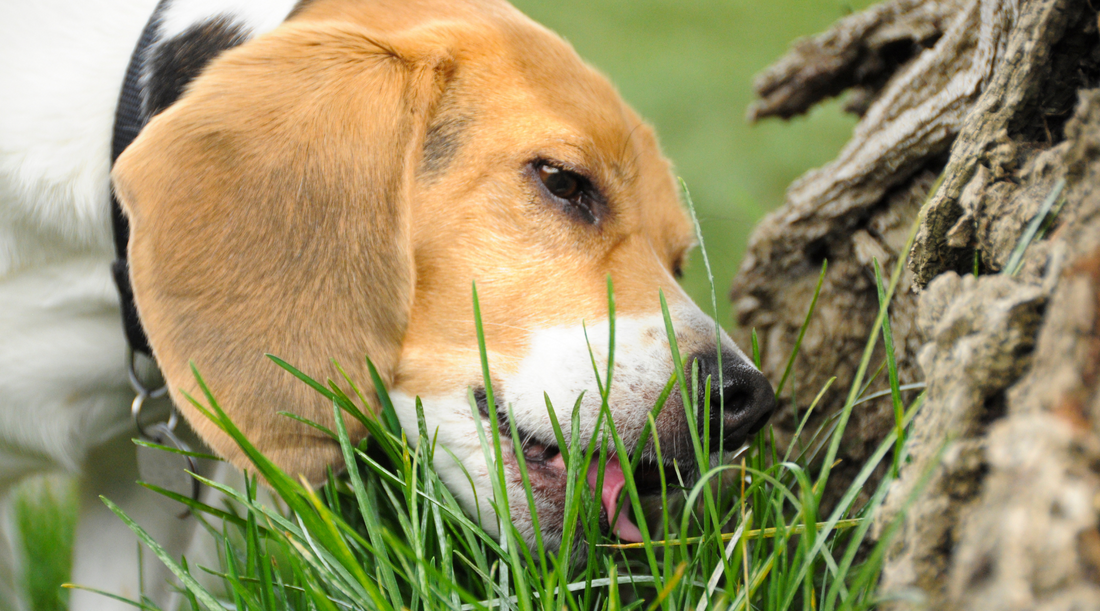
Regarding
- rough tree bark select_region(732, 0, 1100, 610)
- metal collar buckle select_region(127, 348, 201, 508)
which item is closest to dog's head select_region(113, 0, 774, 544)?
Answer: metal collar buckle select_region(127, 348, 201, 508)

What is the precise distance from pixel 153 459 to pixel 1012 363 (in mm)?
1878

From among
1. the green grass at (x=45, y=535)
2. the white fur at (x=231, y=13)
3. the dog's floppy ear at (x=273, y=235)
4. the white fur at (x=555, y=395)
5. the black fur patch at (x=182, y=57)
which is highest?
the white fur at (x=231, y=13)

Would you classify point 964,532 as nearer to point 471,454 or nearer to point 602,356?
point 602,356

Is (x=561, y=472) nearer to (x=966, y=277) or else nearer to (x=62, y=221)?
(x=966, y=277)

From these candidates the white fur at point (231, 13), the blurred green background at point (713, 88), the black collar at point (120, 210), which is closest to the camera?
the black collar at point (120, 210)

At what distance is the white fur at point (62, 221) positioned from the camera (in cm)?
178

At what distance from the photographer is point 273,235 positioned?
1597 millimetres

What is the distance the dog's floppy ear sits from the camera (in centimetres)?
155

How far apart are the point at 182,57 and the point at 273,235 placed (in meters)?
0.58

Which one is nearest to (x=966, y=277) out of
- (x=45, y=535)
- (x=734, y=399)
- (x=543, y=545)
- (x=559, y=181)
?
(x=734, y=399)

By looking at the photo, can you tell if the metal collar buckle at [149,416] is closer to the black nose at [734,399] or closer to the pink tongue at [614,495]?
the pink tongue at [614,495]

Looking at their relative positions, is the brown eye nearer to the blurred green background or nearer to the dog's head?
the dog's head

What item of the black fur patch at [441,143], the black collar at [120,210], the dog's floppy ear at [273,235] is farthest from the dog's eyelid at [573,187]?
the black collar at [120,210]

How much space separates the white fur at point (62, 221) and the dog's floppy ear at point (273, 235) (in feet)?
1.05
